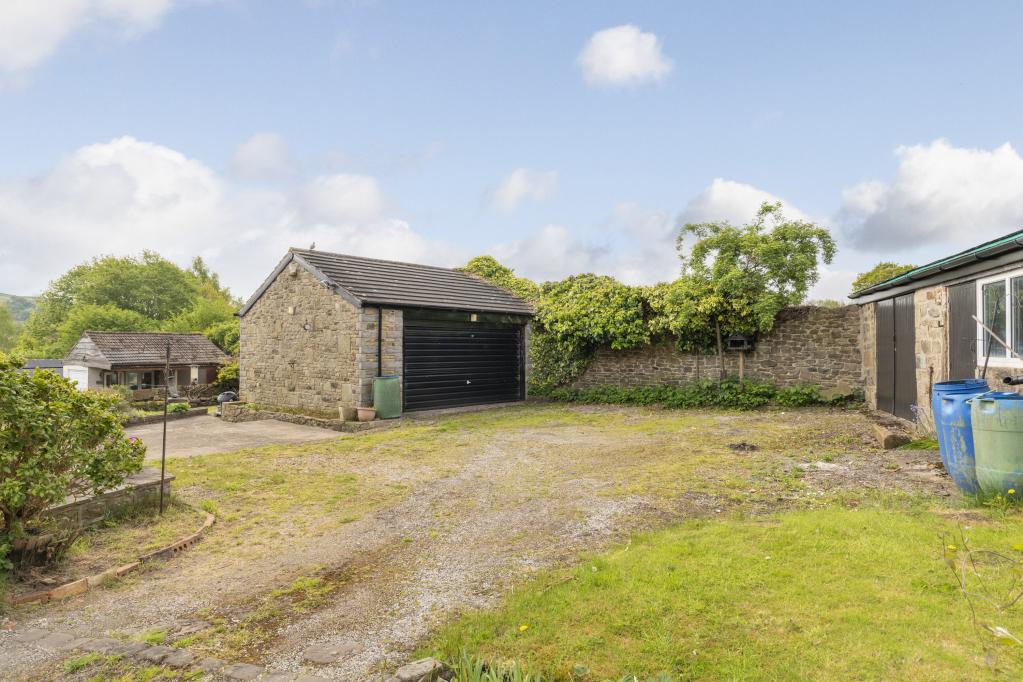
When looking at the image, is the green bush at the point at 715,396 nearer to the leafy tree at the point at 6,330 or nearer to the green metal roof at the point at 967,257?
the green metal roof at the point at 967,257

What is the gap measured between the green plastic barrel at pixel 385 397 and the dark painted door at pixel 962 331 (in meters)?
11.7

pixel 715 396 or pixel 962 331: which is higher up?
pixel 962 331

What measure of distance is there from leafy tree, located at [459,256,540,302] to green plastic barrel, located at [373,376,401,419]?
295 inches

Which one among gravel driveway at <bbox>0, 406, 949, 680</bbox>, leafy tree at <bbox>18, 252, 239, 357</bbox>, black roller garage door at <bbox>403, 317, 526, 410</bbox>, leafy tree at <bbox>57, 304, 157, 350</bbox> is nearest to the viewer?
gravel driveway at <bbox>0, 406, 949, 680</bbox>

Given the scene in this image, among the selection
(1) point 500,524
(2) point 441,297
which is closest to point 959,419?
(1) point 500,524

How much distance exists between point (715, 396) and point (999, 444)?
1087 cm

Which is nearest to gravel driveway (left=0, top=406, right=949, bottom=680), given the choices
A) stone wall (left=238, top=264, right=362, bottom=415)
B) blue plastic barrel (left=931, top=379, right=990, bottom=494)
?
blue plastic barrel (left=931, top=379, right=990, bottom=494)

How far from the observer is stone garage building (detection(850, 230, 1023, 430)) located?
24.0 feet

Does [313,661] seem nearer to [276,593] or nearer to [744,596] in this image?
[276,593]

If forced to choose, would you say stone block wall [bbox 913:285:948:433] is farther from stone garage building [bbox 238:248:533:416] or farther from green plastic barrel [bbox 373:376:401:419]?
green plastic barrel [bbox 373:376:401:419]

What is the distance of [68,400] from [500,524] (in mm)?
4491

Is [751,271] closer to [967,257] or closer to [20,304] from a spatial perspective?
[967,257]

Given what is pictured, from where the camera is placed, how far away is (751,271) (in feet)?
52.0

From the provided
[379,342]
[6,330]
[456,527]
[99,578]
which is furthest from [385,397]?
[6,330]
